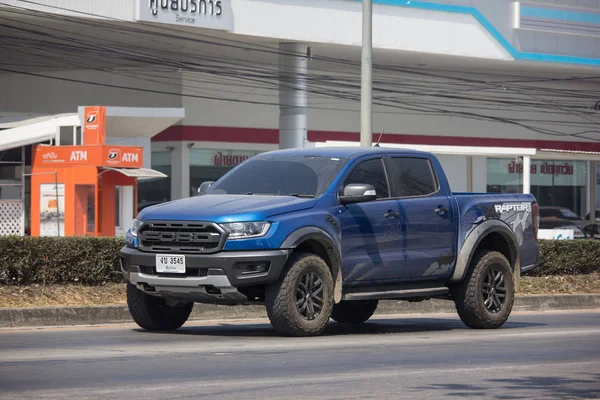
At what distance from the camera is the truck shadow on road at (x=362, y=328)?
12664 mm

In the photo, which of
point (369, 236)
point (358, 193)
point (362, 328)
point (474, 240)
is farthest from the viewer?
point (362, 328)

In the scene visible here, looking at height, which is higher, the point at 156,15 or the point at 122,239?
the point at 156,15

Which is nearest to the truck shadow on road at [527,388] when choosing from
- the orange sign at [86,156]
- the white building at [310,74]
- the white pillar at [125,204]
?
the orange sign at [86,156]

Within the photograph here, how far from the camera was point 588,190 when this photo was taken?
5966cm

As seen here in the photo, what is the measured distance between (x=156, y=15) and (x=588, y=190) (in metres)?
28.5

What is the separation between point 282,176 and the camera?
12570mm

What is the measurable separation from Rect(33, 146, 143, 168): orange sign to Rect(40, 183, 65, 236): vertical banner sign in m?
0.63

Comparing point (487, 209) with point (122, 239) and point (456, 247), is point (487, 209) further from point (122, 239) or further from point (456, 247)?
point (122, 239)

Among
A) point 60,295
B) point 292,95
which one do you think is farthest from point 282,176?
point 292,95

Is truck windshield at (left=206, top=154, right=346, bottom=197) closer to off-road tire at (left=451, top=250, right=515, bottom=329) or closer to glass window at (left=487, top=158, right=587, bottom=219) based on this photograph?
Result: off-road tire at (left=451, top=250, right=515, bottom=329)

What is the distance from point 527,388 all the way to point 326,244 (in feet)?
12.8

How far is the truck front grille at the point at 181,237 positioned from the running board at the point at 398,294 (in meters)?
1.61

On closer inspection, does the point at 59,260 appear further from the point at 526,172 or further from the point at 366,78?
the point at 526,172

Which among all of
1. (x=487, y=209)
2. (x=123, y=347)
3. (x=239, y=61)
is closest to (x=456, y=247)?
(x=487, y=209)
